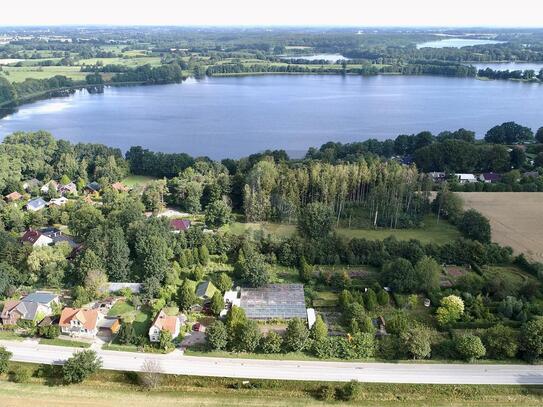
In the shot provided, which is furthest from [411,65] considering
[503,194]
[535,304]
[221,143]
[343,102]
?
[535,304]

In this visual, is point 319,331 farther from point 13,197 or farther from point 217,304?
point 13,197

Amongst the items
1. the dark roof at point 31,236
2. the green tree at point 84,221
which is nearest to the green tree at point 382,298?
the green tree at point 84,221

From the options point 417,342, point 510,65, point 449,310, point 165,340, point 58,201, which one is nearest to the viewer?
point 417,342

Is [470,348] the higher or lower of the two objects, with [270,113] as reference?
lower

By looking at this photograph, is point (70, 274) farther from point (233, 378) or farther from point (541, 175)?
point (541, 175)

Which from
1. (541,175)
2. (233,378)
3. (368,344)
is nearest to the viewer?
(233,378)

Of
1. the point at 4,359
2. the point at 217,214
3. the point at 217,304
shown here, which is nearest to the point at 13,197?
the point at 217,214

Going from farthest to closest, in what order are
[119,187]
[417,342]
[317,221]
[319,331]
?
1. [119,187]
2. [317,221]
3. [319,331]
4. [417,342]
